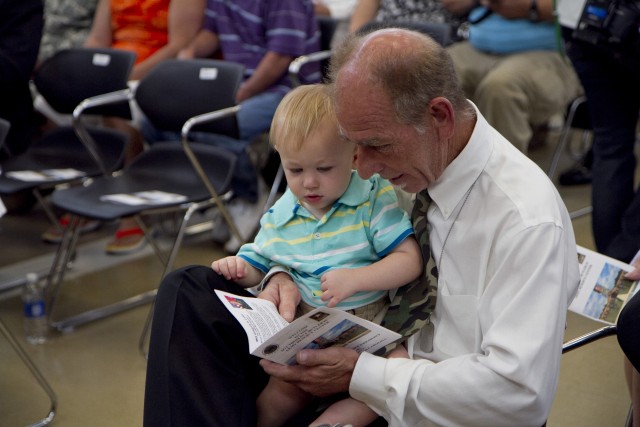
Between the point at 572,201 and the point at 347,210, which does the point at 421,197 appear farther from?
the point at 572,201

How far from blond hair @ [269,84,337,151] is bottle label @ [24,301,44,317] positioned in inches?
83.0

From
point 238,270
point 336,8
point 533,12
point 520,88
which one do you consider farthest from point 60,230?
point 238,270

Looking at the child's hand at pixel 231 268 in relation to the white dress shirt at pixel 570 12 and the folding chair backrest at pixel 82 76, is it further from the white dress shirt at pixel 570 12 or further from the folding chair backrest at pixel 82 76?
the folding chair backrest at pixel 82 76

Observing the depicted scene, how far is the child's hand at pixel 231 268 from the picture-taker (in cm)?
183

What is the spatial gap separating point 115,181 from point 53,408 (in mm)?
1114

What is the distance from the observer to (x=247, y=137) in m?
4.16

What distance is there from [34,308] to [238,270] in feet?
6.63

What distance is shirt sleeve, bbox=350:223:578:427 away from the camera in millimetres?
1470

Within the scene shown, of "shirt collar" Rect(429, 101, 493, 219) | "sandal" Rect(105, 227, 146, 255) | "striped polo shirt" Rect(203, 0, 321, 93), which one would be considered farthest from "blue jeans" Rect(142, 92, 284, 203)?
"shirt collar" Rect(429, 101, 493, 219)

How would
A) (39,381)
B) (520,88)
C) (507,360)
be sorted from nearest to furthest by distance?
(507,360) < (39,381) < (520,88)

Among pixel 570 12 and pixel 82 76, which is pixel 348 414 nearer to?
pixel 570 12

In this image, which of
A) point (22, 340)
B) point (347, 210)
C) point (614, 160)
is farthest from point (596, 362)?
point (22, 340)

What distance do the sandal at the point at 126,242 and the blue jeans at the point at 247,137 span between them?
530mm

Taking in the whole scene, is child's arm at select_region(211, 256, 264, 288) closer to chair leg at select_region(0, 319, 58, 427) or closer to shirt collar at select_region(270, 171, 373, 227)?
shirt collar at select_region(270, 171, 373, 227)
